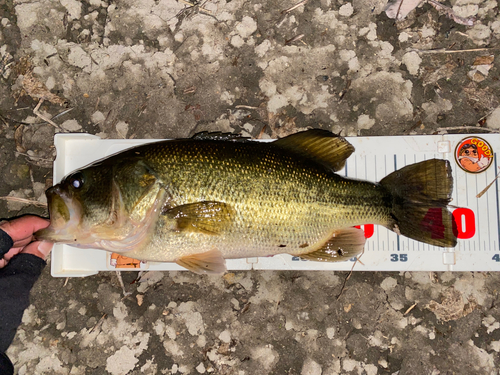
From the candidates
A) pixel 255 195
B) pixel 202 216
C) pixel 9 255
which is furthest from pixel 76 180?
pixel 9 255

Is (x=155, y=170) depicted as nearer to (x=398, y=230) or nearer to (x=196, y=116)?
(x=196, y=116)

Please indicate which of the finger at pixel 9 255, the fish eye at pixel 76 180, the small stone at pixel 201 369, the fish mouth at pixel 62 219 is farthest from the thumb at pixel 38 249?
the small stone at pixel 201 369

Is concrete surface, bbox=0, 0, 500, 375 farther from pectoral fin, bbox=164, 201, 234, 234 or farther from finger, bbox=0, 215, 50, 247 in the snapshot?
pectoral fin, bbox=164, 201, 234, 234

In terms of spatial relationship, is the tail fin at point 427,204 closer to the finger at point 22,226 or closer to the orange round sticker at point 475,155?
the orange round sticker at point 475,155

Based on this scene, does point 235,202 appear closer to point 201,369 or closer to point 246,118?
point 246,118

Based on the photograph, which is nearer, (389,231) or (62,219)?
(62,219)

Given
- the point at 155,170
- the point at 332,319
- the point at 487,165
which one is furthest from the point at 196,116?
the point at 487,165

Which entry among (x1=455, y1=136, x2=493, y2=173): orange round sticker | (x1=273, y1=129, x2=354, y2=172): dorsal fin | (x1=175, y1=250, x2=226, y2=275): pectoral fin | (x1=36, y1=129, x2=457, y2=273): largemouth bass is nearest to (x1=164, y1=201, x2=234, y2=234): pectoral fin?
(x1=36, y1=129, x2=457, y2=273): largemouth bass
